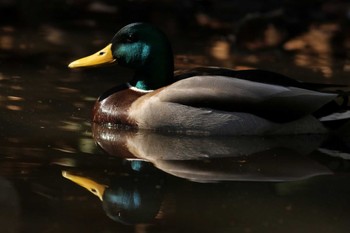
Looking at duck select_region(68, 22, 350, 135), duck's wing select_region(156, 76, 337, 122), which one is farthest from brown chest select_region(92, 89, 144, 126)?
duck's wing select_region(156, 76, 337, 122)

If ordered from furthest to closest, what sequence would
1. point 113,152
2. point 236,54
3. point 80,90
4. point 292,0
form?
point 292,0, point 236,54, point 80,90, point 113,152

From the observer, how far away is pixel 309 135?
9.27 metres

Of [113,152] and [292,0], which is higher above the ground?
[292,0]

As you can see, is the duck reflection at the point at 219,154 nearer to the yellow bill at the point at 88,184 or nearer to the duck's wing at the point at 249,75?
the duck's wing at the point at 249,75

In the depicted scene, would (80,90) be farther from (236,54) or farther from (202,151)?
(236,54)

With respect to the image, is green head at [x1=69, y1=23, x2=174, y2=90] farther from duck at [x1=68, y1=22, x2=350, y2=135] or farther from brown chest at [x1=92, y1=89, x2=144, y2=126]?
brown chest at [x1=92, y1=89, x2=144, y2=126]

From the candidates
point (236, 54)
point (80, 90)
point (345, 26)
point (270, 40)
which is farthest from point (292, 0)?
point (80, 90)

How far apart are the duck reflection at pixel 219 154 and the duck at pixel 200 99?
0.11m

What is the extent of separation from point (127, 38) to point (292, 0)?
27.3 ft

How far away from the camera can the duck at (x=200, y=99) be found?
29.2ft

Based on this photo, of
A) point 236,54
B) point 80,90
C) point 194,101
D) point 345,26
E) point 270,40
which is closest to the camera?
point 194,101

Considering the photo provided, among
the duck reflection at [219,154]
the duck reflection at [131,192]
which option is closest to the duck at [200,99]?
the duck reflection at [219,154]

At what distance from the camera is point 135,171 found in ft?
25.0

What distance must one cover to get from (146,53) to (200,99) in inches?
29.9
